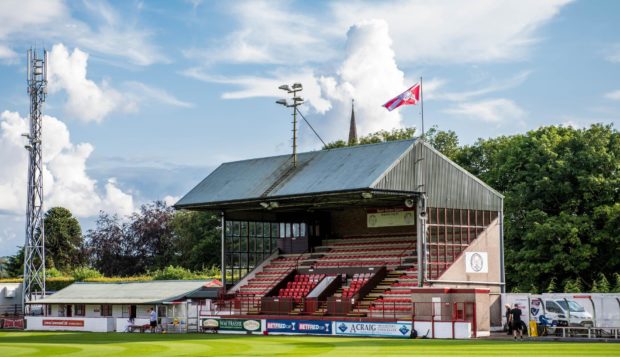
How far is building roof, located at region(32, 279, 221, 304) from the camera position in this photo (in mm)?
56469

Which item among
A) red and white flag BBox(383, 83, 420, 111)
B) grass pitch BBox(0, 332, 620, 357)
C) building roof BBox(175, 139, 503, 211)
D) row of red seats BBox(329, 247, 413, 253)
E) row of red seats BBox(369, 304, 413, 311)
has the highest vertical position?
red and white flag BBox(383, 83, 420, 111)

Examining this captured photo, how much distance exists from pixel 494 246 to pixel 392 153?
28.3ft

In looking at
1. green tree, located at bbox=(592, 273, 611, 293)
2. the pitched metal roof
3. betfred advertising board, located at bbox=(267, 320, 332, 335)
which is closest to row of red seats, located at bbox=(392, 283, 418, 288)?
betfred advertising board, located at bbox=(267, 320, 332, 335)

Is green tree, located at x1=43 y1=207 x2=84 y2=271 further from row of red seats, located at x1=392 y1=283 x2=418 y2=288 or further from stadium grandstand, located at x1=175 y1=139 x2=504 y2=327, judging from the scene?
row of red seats, located at x1=392 y1=283 x2=418 y2=288

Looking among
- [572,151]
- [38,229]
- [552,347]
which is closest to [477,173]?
[572,151]

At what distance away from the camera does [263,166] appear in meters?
55.2

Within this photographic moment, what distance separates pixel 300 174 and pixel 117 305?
52.5ft

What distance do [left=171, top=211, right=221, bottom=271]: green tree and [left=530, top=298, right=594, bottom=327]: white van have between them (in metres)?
56.5

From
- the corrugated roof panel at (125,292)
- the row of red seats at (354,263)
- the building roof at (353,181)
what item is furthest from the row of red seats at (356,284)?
the corrugated roof panel at (125,292)

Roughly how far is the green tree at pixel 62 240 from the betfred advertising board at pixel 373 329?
75.7 m

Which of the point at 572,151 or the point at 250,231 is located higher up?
the point at 572,151

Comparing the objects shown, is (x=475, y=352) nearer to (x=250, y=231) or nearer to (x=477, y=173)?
(x=250, y=231)

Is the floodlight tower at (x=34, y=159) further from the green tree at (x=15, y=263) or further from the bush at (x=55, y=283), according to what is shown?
the green tree at (x=15, y=263)

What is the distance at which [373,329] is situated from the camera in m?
42.4
